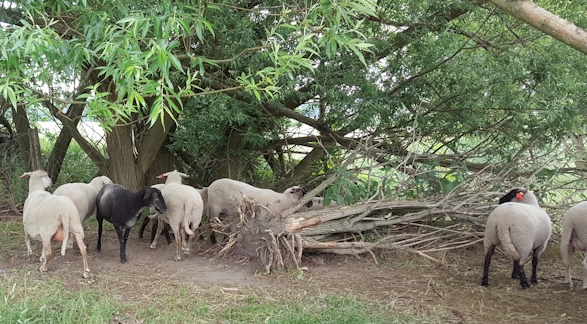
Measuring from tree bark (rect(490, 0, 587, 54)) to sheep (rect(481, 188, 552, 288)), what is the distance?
2.09 metres

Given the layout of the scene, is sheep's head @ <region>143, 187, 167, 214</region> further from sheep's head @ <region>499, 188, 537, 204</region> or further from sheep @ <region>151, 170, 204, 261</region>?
sheep's head @ <region>499, 188, 537, 204</region>

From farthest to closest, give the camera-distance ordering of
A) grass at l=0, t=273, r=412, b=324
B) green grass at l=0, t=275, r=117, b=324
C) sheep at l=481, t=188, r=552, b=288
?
sheep at l=481, t=188, r=552, b=288
grass at l=0, t=273, r=412, b=324
green grass at l=0, t=275, r=117, b=324

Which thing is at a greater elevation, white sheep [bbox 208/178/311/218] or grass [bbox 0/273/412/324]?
white sheep [bbox 208/178/311/218]

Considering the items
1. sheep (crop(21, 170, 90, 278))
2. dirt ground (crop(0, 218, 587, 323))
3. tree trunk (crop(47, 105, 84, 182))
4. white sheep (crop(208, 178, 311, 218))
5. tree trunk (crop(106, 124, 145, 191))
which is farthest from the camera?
tree trunk (crop(47, 105, 84, 182))

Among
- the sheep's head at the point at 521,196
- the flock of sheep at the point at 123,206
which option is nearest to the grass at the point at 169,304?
the flock of sheep at the point at 123,206

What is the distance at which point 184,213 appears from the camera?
6.70m

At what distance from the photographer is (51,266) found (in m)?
5.94

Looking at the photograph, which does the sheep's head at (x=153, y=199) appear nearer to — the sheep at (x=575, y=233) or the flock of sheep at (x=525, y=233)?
the flock of sheep at (x=525, y=233)

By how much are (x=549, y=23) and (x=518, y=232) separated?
2289 mm

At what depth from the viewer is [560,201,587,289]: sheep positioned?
5.48 meters

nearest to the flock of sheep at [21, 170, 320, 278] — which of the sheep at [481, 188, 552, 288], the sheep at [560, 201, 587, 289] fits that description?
the sheep at [481, 188, 552, 288]

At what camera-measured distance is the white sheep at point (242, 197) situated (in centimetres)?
697

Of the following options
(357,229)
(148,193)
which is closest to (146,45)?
(148,193)

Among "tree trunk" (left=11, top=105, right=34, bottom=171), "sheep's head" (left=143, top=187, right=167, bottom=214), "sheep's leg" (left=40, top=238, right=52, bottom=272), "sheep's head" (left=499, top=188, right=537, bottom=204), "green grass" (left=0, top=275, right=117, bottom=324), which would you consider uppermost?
"tree trunk" (left=11, top=105, right=34, bottom=171)
